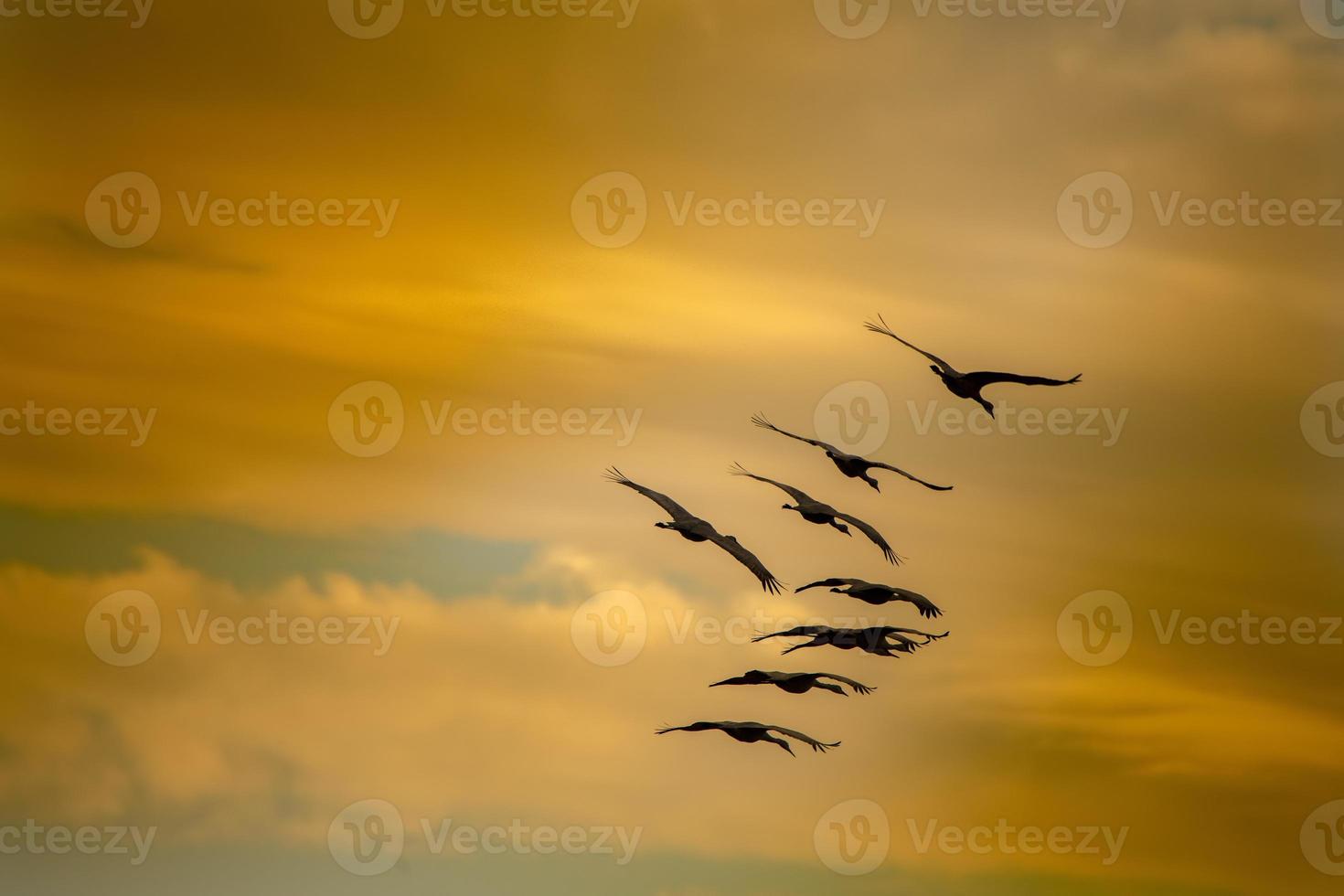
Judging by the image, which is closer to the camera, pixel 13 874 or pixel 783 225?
pixel 13 874

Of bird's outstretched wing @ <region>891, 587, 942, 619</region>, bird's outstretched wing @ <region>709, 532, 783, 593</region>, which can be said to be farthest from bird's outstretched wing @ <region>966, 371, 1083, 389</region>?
bird's outstretched wing @ <region>709, 532, 783, 593</region>

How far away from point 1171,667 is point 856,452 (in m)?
4.11

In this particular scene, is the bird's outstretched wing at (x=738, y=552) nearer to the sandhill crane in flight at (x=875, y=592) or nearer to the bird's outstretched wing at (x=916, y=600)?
the sandhill crane in flight at (x=875, y=592)

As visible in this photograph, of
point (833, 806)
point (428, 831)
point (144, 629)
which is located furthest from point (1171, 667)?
point (144, 629)

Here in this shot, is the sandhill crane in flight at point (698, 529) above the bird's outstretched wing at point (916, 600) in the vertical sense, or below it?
above

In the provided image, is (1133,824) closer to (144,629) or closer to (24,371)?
(144,629)

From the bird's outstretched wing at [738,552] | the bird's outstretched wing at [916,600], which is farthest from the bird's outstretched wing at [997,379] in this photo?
the bird's outstretched wing at [738,552]

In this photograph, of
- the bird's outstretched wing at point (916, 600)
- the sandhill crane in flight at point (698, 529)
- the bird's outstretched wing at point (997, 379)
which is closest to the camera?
the bird's outstretched wing at point (997, 379)

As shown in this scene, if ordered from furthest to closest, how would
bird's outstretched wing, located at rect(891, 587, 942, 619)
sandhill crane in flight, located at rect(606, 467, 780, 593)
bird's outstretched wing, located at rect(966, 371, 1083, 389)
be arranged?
bird's outstretched wing, located at rect(891, 587, 942, 619) < sandhill crane in flight, located at rect(606, 467, 780, 593) < bird's outstretched wing, located at rect(966, 371, 1083, 389)

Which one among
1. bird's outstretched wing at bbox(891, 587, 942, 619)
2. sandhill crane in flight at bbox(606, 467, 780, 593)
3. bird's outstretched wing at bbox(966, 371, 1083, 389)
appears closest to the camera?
bird's outstretched wing at bbox(966, 371, 1083, 389)

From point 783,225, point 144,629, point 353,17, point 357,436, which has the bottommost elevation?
point 144,629

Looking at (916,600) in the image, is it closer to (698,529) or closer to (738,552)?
(738,552)

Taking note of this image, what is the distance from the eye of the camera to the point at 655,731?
1670 centimetres

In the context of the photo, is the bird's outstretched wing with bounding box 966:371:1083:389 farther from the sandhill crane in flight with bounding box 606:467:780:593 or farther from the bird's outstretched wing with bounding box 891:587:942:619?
the sandhill crane in flight with bounding box 606:467:780:593
